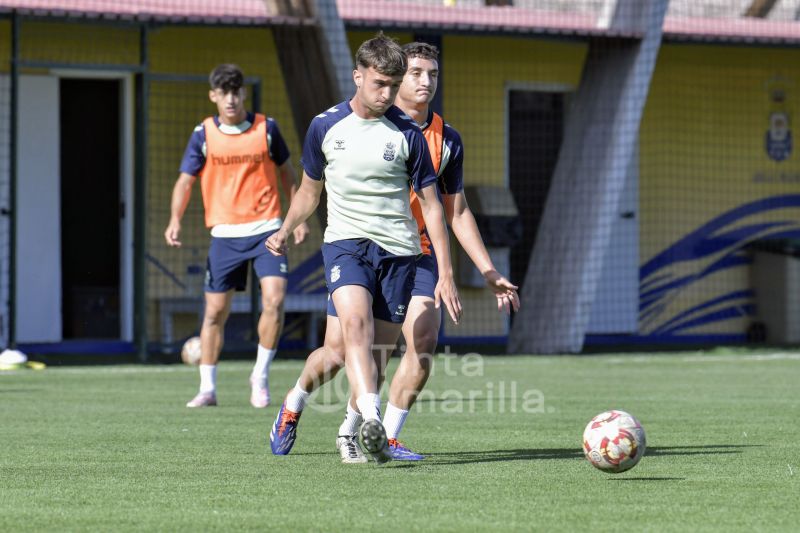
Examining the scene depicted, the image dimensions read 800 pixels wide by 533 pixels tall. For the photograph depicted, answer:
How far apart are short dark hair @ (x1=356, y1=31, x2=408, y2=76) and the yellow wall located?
1351 cm

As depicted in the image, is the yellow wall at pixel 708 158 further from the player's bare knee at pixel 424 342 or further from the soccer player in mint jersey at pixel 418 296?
the player's bare knee at pixel 424 342

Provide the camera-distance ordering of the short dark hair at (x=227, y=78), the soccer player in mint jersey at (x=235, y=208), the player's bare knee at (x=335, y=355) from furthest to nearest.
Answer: the soccer player in mint jersey at (x=235, y=208), the short dark hair at (x=227, y=78), the player's bare knee at (x=335, y=355)

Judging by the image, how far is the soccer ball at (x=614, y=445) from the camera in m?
6.63

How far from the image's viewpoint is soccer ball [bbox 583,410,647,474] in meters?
6.63

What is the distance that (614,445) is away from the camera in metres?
6.64

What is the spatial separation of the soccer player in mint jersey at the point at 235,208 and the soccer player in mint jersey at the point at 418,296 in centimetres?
311

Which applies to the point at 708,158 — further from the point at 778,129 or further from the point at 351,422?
the point at 351,422

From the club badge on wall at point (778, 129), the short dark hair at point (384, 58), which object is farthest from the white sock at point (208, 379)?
the club badge on wall at point (778, 129)

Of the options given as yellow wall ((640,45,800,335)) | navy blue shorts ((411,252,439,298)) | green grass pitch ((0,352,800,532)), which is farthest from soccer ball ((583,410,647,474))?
yellow wall ((640,45,800,335))

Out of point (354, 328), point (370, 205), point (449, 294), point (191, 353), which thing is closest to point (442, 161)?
point (370, 205)

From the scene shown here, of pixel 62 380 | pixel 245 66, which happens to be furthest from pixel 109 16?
pixel 62 380

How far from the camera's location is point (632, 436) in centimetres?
670

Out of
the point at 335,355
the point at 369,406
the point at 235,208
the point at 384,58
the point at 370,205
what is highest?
the point at 384,58

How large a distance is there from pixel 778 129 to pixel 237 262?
39.0 feet
